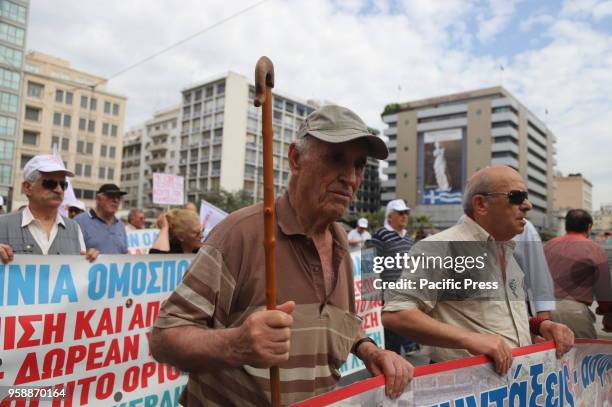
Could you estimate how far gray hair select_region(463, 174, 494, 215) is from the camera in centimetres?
233

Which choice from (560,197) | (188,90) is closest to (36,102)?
(188,90)

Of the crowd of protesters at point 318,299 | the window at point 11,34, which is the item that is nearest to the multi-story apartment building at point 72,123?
the window at point 11,34

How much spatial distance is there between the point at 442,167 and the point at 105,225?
274ft

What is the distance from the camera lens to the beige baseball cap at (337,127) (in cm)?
155

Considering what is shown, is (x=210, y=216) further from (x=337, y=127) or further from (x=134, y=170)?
(x=134, y=170)

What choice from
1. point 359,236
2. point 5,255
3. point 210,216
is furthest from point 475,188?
point 359,236

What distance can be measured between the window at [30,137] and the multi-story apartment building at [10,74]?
15.0 feet

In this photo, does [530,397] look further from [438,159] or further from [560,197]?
[560,197]

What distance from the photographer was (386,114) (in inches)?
3703

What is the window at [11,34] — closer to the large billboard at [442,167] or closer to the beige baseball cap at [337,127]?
the beige baseball cap at [337,127]

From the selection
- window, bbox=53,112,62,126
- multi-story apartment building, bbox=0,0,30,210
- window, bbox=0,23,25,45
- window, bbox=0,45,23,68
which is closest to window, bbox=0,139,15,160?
multi-story apartment building, bbox=0,0,30,210

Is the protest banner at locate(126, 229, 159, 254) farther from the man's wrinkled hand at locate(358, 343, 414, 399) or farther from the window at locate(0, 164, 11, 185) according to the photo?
the window at locate(0, 164, 11, 185)

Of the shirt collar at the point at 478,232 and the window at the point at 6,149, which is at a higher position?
the window at the point at 6,149

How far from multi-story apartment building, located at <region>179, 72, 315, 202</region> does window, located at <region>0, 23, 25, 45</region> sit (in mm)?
30104
